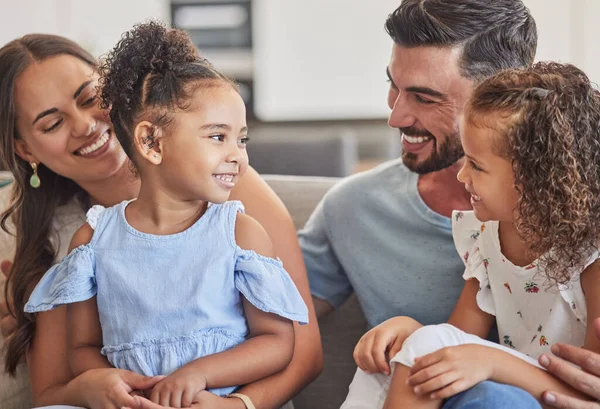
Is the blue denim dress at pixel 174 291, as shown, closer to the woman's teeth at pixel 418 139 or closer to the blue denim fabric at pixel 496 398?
the blue denim fabric at pixel 496 398

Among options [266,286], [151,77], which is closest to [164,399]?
[266,286]

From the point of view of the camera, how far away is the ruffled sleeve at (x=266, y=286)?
1543mm

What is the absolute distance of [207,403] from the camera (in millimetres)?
1485

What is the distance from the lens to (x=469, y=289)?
1.74m

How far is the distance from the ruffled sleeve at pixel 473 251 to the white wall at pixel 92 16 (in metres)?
4.11

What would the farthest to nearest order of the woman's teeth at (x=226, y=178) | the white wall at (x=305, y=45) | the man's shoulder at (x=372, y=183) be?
the white wall at (x=305, y=45), the man's shoulder at (x=372, y=183), the woman's teeth at (x=226, y=178)

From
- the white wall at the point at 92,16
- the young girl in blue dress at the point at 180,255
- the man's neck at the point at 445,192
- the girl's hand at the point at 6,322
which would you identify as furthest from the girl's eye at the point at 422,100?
the white wall at the point at 92,16

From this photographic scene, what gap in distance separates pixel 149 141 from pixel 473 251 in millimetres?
696

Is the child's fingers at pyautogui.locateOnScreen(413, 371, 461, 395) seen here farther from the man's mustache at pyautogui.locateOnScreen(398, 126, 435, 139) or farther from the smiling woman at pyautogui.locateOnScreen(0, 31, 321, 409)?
the man's mustache at pyautogui.locateOnScreen(398, 126, 435, 139)

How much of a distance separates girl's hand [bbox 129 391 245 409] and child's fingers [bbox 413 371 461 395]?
0.37 metres

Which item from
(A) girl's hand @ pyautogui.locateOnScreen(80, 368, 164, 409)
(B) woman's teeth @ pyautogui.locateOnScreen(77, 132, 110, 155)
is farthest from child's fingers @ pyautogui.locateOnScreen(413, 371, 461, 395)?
(B) woman's teeth @ pyautogui.locateOnScreen(77, 132, 110, 155)

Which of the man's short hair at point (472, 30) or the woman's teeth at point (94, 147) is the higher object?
the man's short hair at point (472, 30)

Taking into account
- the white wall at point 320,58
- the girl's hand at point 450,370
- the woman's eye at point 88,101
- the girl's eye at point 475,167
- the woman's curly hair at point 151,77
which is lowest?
the white wall at point 320,58

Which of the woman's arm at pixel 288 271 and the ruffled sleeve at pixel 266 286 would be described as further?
the woman's arm at pixel 288 271
